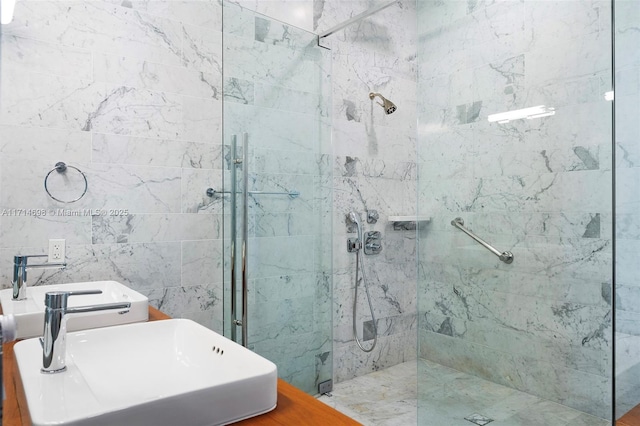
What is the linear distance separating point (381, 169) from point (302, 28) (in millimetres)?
995

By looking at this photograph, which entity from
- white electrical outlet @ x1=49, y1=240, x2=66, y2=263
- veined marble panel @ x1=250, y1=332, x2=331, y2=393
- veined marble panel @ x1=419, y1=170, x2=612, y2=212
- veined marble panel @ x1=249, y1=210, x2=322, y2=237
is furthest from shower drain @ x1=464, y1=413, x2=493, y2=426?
white electrical outlet @ x1=49, y1=240, x2=66, y2=263

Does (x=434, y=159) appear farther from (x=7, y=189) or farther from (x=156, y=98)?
(x=7, y=189)

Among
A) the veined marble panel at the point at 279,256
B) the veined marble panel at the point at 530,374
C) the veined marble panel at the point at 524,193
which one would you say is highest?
the veined marble panel at the point at 524,193

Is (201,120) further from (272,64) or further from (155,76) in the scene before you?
(272,64)

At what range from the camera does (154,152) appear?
1.99 meters

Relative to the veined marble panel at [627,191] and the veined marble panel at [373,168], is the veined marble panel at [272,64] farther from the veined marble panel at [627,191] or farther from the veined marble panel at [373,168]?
the veined marble panel at [627,191]

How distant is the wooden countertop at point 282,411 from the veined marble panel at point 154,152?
110 centimetres

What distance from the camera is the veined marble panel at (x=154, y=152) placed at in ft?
6.12

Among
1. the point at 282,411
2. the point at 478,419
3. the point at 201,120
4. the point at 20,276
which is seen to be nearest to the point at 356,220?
the point at 201,120

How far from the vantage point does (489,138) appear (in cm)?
169

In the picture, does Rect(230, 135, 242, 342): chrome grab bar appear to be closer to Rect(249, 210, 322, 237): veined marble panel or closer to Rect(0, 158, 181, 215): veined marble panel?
Rect(249, 210, 322, 237): veined marble panel

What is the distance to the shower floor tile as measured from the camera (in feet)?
5.23

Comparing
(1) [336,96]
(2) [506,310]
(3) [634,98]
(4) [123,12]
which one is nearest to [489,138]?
(3) [634,98]

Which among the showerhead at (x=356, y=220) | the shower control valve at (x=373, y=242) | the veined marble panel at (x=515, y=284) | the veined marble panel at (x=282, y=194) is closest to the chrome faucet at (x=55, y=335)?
the veined marble panel at (x=282, y=194)
